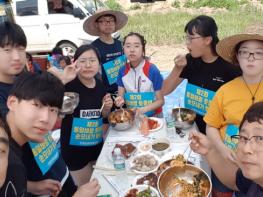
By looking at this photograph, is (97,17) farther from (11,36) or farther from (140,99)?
(11,36)

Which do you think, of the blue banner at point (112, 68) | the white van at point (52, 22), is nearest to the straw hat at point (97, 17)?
the blue banner at point (112, 68)

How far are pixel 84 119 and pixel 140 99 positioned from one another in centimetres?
78

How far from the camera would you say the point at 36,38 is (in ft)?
31.2

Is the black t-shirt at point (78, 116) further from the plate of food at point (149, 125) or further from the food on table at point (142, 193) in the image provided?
the food on table at point (142, 193)

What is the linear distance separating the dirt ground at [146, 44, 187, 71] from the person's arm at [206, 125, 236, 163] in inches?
218

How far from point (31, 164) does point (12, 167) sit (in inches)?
22.5

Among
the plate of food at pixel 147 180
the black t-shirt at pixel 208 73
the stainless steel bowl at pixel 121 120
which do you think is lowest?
the plate of food at pixel 147 180

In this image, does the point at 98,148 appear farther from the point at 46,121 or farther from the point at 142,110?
the point at 46,121

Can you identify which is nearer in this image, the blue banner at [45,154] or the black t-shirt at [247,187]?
the black t-shirt at [247,187]

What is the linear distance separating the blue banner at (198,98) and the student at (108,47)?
1225mm

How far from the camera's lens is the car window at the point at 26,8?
9.43m

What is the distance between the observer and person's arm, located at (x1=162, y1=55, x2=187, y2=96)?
10.6 ft

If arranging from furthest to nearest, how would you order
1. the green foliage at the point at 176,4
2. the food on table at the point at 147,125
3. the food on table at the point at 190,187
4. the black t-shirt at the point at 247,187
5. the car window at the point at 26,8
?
the green foliage at the point at 176,4 < the car window at the point at 26,8 < the food on table at the point at 147,125 < the food on table at the point at 190,187 < the black t-shirt at the point at 247,187

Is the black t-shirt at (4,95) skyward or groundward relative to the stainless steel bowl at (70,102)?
skyward
